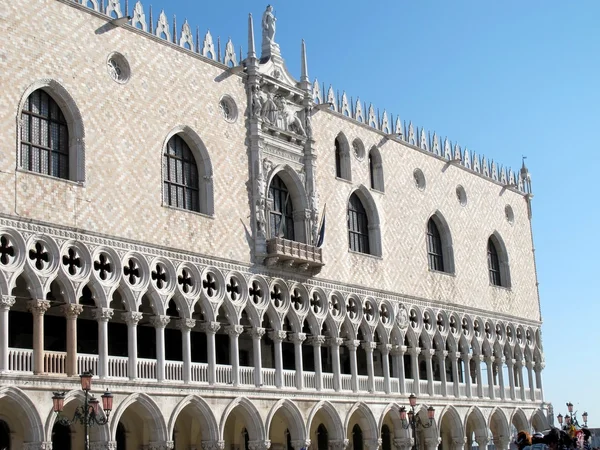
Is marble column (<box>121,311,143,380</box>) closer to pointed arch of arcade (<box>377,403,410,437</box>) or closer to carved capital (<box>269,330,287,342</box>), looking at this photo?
carved capital (<box>269,330,287,342</box>)

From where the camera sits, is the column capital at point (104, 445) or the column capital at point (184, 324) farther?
the column capital at point (184, 324)

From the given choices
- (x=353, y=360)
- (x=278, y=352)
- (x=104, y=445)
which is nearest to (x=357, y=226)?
(x=353, y=360)

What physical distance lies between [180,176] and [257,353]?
4526 mm

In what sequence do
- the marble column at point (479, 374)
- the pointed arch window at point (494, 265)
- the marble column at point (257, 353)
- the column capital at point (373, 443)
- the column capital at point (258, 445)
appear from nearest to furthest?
the column capital at point (258, 445)
the marble column at point (257, 353)
the column capital at point (373, 443)
the marble column at point (479, 374)
the pointed arch window at point (494, 265)

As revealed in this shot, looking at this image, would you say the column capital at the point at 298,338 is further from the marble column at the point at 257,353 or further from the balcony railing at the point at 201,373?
the marble column at the point at 257,353

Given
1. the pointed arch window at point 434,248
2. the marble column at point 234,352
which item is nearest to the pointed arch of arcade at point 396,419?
the pointed arch window at point 434,248

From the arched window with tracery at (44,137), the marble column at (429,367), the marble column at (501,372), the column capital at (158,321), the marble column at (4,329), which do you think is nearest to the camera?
the marble column at (4,329)

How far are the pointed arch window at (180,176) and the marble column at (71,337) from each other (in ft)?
12.8

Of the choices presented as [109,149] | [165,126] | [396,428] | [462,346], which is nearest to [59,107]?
[109,149]

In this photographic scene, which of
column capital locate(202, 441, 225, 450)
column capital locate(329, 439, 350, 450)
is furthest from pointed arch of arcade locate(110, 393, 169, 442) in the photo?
column capital locate(329, 439, 350, 450)

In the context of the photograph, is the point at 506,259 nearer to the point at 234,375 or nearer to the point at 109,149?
the point at 234,375

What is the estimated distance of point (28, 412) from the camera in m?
18.7

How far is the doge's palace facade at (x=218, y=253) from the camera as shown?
19891 mm

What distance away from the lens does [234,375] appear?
23312mm
